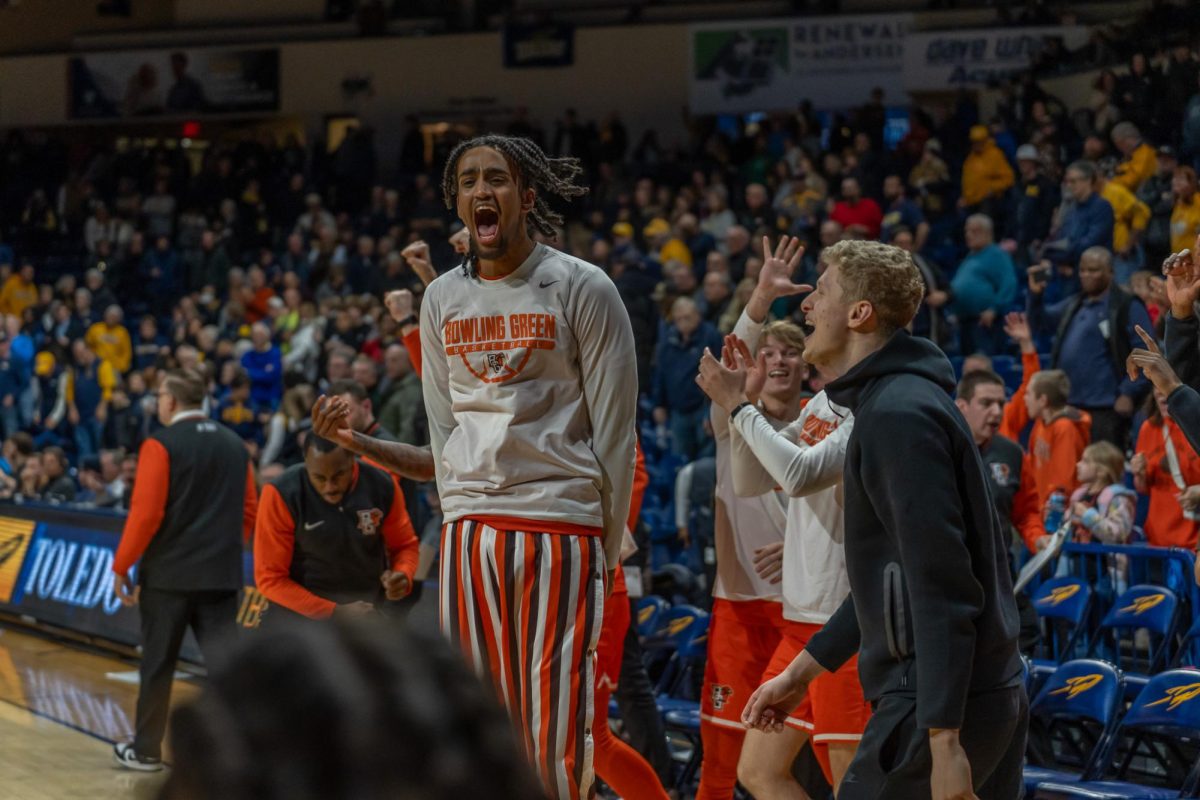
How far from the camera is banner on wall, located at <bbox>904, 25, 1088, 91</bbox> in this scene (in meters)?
19.0

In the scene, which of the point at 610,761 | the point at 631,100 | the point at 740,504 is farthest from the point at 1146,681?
the point at 631,100

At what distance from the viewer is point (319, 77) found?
2641 centimetres

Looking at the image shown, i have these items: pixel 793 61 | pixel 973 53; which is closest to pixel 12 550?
pixel 973 53

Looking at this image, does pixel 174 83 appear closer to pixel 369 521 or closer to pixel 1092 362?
pixel 1092 362

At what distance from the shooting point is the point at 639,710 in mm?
6746

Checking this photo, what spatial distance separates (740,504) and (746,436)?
177cm

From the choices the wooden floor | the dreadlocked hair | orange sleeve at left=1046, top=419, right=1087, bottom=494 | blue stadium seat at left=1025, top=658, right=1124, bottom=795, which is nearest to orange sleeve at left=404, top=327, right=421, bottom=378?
the dreadlocked hair

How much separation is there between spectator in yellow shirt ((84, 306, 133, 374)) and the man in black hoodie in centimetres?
1801

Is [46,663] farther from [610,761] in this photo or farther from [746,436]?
[746,436]

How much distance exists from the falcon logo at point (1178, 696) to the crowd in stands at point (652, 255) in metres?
0.69

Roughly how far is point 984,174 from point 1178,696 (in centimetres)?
1048

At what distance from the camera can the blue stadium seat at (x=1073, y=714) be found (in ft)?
19.4

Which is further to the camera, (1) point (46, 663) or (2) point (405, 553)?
(1) point (46, 663)

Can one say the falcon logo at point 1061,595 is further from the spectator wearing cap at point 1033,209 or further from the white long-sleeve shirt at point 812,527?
the spectator wearing cap at point 1033,209
